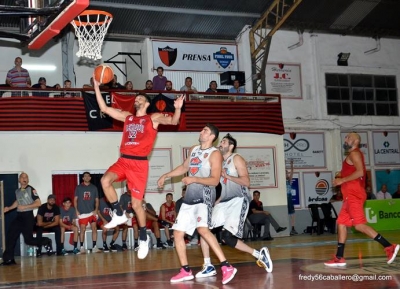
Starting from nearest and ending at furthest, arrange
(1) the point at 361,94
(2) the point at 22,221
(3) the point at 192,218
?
1. (3) the point at 192,218
2. (2) the point at 22,221
3. (1) the point at 361,94

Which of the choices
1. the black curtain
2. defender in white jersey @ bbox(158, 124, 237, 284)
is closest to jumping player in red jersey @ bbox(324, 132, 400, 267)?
defender in white jersey @ bbox(158, 124, 237, 284)

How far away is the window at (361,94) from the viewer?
1042 inches

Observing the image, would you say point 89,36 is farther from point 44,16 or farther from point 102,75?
point 102,75

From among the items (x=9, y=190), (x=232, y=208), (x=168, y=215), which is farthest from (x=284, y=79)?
(x=232, y=208)

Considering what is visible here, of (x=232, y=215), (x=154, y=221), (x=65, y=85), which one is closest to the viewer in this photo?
(x=232, y=215)

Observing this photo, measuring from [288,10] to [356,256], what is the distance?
13.7 meters

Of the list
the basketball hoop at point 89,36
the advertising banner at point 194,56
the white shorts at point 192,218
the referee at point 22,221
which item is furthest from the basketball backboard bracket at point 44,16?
the advertising banner at point 194,56

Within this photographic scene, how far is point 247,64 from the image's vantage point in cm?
2488

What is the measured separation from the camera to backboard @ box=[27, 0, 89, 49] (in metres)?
10.9

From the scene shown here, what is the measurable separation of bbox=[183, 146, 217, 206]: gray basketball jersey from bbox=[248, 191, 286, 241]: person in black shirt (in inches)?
473

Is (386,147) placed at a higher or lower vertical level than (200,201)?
higher

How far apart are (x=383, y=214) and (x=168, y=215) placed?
8.19 metres

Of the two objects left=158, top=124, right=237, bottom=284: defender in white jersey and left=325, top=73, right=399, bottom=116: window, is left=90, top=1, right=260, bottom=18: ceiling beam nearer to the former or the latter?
left=325, top=73, right=399, bottom=116: window

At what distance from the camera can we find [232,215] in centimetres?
953
